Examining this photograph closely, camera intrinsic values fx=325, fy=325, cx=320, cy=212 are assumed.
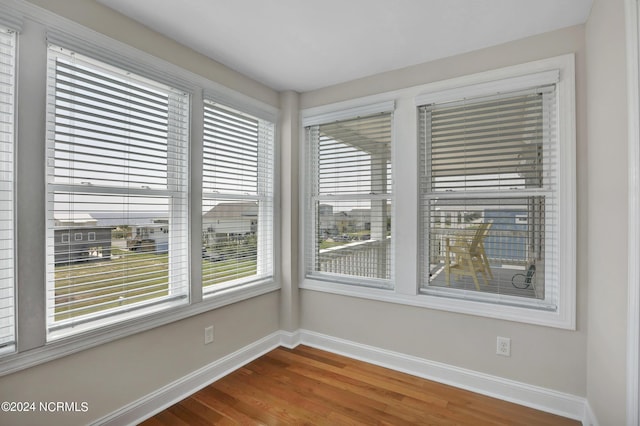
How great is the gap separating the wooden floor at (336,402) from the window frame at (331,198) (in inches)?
28.7

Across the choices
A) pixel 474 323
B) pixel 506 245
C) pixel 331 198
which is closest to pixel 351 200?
pixel 331 198

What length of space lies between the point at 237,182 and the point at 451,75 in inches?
77.6

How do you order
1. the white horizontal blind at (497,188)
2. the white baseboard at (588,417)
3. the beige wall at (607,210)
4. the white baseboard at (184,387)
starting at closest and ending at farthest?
1. the beige wall at (607,210)
2. the white baseboard at (588,417)
3. the white baseboard at (184,387)
4. the white horizontal blind at (497,188)

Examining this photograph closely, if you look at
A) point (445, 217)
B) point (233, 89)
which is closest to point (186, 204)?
point (233, 89)

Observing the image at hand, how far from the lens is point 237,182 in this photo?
2881 millimetres

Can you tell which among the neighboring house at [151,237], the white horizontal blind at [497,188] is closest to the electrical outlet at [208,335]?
the neighboring house at [151,237]

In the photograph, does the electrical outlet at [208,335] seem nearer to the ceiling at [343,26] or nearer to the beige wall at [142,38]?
the beige wall at [142,38]

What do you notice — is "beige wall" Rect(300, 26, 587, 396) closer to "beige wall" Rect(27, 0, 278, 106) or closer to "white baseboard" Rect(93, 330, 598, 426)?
"white baseboard" Rect(93, 330, 598, 426)

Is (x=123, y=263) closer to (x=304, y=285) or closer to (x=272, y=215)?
(x=272, y=215)

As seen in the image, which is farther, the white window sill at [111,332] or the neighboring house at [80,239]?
the neighboring house at [80,239]

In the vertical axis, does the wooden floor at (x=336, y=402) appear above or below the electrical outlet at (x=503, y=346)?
below

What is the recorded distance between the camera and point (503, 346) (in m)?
2.38

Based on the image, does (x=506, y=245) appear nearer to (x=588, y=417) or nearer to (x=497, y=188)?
(x=497, y=188)

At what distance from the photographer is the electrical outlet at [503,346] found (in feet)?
7.73
